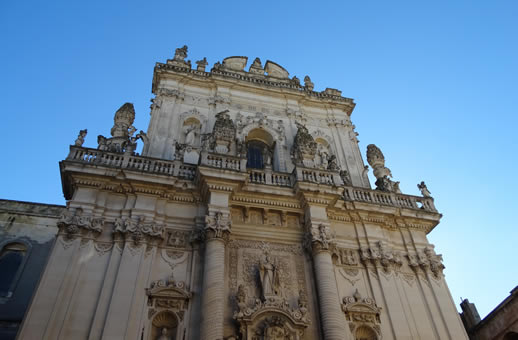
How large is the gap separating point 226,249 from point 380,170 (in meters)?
8.28

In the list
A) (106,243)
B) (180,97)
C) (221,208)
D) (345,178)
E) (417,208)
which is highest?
(180,97)

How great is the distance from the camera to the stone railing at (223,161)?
44.9ft

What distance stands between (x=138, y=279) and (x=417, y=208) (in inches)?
427

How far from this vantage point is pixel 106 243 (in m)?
12.0

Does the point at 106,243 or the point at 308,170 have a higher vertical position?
the point at 308,170

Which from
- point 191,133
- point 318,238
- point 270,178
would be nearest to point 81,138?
point 191,133

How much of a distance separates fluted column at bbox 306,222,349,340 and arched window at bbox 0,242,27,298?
10.9m

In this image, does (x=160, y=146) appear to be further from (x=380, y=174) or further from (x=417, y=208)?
(x=417, y=208)

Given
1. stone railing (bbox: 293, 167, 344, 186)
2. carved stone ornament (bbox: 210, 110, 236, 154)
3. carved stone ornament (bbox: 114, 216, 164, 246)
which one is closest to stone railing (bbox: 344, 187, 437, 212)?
stone railing (bbox: 293, 167, 344, 186)

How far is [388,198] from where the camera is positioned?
15836 millimetres

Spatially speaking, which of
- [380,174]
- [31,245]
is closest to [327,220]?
[380,174]

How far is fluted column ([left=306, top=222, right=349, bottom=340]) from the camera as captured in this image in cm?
1112

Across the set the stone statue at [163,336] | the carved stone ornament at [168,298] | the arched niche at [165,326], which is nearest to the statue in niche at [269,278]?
the carved stone ornament at [168,298]

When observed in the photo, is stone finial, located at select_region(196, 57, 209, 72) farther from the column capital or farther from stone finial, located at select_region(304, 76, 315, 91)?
the column capital
